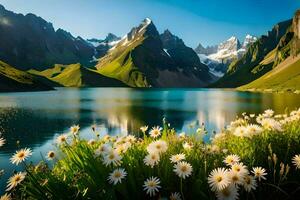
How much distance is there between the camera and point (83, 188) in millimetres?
6723

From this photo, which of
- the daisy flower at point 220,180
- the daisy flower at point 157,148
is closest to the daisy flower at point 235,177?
the daisy flower at point 220,180

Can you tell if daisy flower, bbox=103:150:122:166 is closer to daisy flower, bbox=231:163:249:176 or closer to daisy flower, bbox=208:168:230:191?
daisy flower, bbox=208:168:230:191

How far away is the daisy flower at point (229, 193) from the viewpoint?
602cm

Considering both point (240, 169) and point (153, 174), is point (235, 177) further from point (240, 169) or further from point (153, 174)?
point (153, 174)

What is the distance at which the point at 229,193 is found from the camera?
611 centimetres

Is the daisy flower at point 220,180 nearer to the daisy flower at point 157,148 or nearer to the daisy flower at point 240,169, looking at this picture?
the daisy flower at point 240,169

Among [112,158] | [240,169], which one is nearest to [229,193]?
[240,169]

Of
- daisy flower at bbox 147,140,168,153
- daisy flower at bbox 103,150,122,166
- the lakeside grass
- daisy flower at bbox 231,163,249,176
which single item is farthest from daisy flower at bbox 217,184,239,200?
daisy flower at bbox 103,150,122,166

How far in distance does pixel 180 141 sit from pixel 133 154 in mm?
2003

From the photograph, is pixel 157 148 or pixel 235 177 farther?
pixel 157 148

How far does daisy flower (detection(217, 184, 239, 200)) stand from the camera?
6.02 metres

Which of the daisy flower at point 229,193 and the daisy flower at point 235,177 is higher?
the daisy flower at point 235,177

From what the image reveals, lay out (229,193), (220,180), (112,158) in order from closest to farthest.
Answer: (220,180) < (229,193) < (112,158)

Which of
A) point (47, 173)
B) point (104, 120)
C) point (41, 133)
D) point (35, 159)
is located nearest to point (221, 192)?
point (47, 173)
